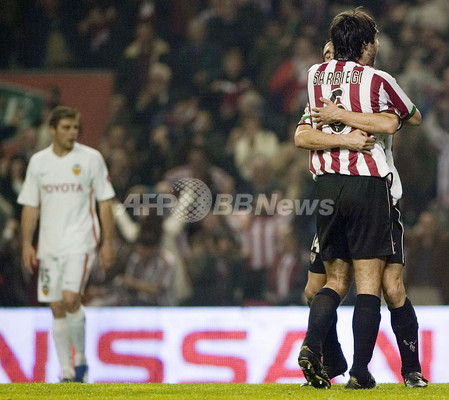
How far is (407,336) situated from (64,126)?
2.80m

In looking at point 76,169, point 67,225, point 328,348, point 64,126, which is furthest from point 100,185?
point 328,348

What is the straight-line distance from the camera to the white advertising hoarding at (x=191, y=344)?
704 cm

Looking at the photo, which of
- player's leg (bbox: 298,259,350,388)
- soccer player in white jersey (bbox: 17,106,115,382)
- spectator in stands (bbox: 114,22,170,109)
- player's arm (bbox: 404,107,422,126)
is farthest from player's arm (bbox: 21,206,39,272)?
spectator in stands (bbox: 114,22,170,109)

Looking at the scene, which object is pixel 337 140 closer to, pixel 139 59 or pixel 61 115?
pixel 61 115

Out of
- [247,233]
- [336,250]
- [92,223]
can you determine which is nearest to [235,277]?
[247,233]

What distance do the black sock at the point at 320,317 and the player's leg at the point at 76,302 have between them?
7.71 ft

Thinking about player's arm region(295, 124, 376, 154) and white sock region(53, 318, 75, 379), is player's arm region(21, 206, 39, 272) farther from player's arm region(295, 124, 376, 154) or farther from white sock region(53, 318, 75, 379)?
player's arm region(295, 124, 376, 154)

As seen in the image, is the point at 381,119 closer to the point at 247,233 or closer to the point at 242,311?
the point at 242,311

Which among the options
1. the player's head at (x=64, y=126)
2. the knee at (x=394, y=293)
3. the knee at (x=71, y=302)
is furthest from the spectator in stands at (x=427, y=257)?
the knee at (x=394, y=293)

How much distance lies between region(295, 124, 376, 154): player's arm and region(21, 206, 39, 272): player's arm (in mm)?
2574

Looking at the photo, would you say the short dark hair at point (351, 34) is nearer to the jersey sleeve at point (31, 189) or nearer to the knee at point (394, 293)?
the knee at point (394, 293)

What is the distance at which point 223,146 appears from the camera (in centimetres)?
898

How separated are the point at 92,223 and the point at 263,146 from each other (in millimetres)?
3447

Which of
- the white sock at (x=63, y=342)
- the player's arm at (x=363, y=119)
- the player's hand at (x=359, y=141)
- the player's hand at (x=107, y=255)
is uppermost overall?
the player's arm at (x=363, y=119)
